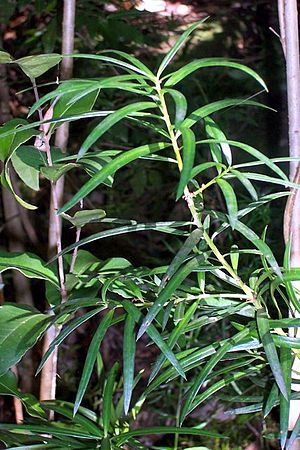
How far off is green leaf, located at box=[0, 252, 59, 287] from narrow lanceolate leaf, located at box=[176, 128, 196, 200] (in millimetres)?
211

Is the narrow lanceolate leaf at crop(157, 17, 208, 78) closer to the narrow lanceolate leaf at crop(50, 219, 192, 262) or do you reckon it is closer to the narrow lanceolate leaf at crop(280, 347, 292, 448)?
the narrow lanceolate leaf at crop(50, 219, 192, 262)

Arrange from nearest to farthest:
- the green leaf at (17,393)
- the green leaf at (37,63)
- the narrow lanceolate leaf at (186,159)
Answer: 1. the narrow lanceolate leaf at (186,159)
2. the green leaf at (37,63)
3. the green leaf at (17,393)

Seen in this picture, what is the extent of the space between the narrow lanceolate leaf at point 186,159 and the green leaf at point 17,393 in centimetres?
31

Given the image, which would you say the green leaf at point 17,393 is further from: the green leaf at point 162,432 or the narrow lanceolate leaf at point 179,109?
the narrow lanceolate leaf at point 179,109

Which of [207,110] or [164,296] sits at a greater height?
[207,110]

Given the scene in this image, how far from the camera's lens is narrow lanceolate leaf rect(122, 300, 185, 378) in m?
0.41

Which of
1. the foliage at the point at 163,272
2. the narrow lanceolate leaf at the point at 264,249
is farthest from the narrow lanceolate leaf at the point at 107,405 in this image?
the narrow lanceolate leaf at the point at 264,249

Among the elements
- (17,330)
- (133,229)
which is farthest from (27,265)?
(133,229)

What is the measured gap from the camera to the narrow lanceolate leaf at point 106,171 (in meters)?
0.38

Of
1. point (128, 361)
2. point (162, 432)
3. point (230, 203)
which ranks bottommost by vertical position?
point (162, 432)

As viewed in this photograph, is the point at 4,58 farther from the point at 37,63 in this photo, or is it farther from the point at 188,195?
the point at 188,195

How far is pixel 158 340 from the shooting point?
42cm

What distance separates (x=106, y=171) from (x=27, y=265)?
20 centimetres

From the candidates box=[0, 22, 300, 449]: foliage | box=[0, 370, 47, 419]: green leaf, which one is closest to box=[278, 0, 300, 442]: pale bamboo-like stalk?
box=[0, 22, 300, 449]: foliage
